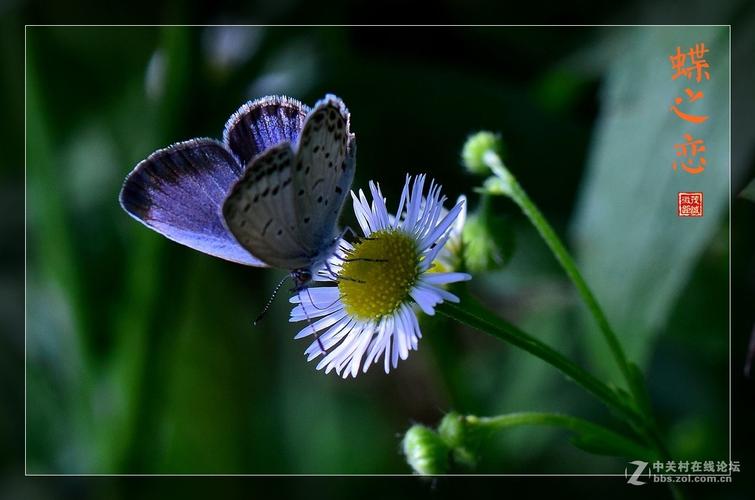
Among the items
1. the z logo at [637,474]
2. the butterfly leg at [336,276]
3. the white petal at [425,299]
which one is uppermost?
the butterfly leg at [336,276]

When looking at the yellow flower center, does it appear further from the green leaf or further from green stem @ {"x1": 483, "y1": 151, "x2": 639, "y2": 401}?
the green leaf

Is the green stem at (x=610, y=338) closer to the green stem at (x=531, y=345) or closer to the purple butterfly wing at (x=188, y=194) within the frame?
the green stem at (x=531, y=345)

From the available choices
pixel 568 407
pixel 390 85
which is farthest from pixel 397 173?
pixel 568 407

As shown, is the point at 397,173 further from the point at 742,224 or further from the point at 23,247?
the point at 23,247

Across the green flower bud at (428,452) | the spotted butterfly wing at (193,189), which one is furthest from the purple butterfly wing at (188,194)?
the green flower bud at (428,452)

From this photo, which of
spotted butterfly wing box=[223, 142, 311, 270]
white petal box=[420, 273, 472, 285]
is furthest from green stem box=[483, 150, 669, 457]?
spotted butterfly wing box=[223, 142, 311, 270]

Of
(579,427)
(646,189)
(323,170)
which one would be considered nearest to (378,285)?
(323,170)

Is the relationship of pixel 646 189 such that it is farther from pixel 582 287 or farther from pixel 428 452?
pixel 428 452

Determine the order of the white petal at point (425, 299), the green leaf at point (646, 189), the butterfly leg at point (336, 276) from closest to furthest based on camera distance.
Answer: the white petal at point (425, 299) → the butterfly leg at point (336, 276) → the green leaf at point (646, 189)
